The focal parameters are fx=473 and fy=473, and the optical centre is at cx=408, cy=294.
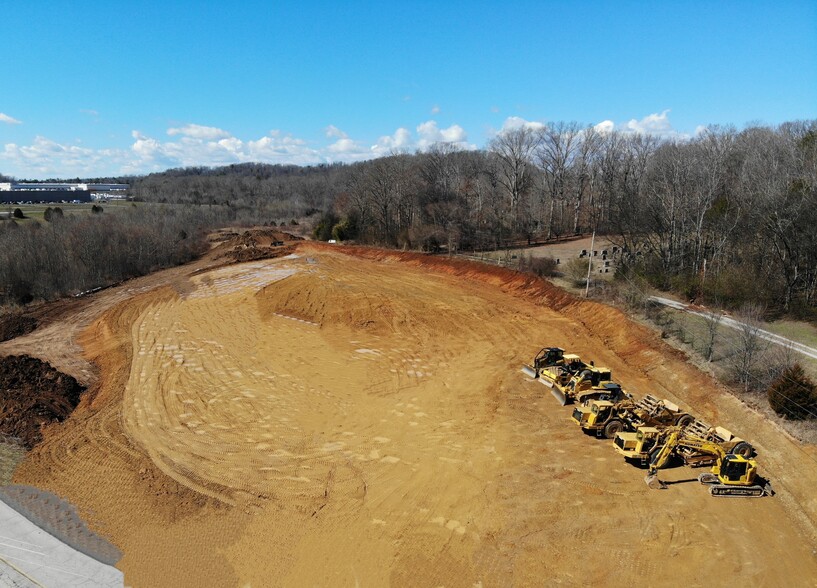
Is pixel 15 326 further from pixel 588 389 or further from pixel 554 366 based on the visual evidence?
pixel 588 389

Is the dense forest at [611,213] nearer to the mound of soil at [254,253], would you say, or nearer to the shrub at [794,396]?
the mound of soil at [254,253]

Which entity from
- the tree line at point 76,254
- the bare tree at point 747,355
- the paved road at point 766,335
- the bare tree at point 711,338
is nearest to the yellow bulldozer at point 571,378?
the bare tree at point 747,355

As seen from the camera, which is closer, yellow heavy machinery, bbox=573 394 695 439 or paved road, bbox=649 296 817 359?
yellow heavy machinery, bbox=573 394 695 439

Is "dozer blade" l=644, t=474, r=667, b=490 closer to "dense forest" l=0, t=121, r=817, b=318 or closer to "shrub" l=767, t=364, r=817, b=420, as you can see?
"shrub" l=767, t=364, r=817, b=420

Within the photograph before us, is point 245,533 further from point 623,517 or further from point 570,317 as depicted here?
point 570,317

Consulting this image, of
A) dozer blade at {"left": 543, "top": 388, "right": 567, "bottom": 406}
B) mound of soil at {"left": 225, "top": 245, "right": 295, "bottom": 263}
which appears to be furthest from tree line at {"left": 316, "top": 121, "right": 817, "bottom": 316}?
dozer blade at {"left": 543, "top": 388, "right": 567, "bottom": 406}

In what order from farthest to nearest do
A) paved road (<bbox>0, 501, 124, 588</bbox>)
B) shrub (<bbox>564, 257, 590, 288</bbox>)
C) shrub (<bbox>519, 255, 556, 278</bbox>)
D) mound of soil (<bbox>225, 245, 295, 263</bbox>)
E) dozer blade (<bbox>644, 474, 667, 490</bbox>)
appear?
mound of soil (<bbox>225, 245, 295, 263</bbox>) < shrub (<bbox>519, 255, 556, 278</bbox>) < shrub (<bbox>564, 257, 590, 288</bbox>) < dozer blade (<bbox>644, 474, 667, 490</bbox>) < paved road (<bbox>0, 501, 124, 588</bbox>)

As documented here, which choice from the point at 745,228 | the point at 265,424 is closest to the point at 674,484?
the point at 265,424
